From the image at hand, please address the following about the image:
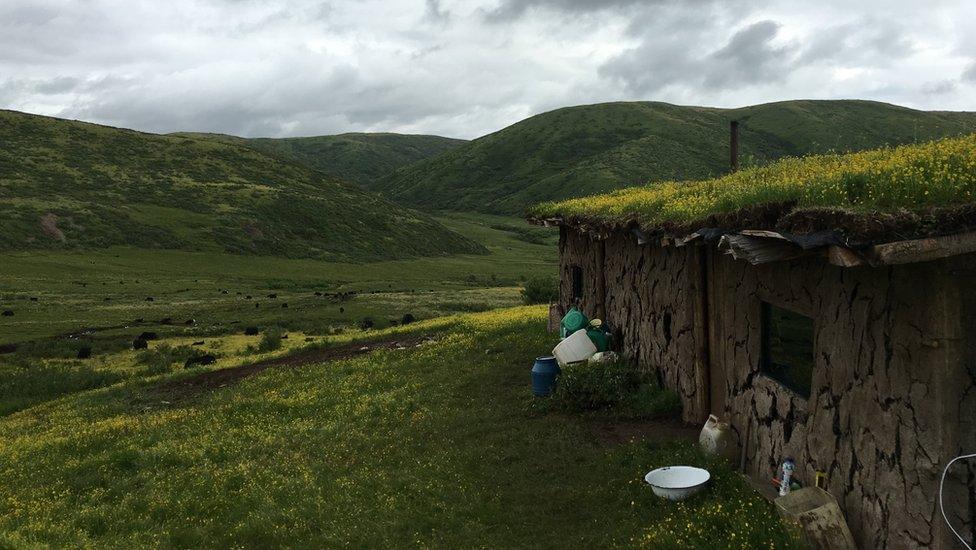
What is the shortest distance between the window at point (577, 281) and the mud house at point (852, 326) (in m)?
7.84

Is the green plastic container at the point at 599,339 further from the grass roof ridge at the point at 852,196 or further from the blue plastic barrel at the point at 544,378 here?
the grass roof ridge at the point at 852,196

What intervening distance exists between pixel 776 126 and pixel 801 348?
682 ft

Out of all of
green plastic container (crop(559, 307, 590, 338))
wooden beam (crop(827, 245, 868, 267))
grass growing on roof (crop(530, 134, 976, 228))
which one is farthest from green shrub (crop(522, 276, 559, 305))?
wooden beam (crop(827, 245, 868, 267))

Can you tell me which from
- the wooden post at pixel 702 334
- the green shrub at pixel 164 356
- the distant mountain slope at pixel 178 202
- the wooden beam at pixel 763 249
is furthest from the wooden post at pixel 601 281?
the distant mountain slope at pixel 178 202

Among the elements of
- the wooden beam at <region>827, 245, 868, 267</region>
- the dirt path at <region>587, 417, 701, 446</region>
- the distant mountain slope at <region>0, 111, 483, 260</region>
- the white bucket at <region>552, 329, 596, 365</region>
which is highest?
the distant mountain slope at <region>0, 111, 483, 260</region>

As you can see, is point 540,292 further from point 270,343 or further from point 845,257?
point 845,257

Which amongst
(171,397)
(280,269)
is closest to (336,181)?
(280,269)

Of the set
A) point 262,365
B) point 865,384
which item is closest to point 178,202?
point 262,365

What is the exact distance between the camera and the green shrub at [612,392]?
475 inches

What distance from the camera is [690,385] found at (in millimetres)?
11430

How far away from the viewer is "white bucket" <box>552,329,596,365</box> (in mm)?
14602

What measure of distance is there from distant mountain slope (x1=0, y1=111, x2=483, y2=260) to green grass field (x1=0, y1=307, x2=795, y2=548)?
58.0 metres

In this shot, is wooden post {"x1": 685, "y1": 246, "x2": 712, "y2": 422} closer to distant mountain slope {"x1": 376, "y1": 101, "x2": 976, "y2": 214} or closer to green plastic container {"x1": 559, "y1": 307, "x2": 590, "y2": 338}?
green plastic container {"x1": 559, "y1": 307, "x2": 590, "y2": 338}

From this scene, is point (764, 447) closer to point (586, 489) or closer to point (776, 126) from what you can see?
point (586, 489)
